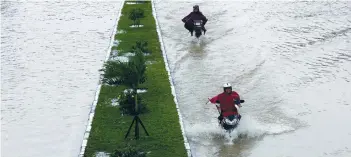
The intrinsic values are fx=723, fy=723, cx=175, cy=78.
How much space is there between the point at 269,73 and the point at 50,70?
5946mm

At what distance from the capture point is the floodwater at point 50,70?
1459cm

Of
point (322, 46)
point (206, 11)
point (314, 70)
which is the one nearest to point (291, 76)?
point (314, 70)

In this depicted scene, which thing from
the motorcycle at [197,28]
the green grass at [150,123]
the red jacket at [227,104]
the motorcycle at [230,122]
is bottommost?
the motorcycle at [197,28]

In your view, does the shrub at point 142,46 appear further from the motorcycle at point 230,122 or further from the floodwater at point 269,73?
the motorcycle at point 230,122

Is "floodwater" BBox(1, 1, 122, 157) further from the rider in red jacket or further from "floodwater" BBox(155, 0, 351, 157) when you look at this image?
the rider in red jacket

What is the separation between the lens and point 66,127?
1509 centimetres

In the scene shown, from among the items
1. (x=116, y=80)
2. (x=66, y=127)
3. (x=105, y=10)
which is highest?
(x=116, y=80)

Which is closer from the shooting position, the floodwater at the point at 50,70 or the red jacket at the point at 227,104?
the red jacket at the point at 227,104

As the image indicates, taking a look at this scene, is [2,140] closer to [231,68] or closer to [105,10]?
[231,68]

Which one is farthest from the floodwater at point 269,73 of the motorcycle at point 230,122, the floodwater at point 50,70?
the floodwater at point 50,70

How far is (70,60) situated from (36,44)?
286 cm

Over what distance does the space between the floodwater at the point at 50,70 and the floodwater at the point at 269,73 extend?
7.39 feet

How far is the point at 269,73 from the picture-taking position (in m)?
19.0

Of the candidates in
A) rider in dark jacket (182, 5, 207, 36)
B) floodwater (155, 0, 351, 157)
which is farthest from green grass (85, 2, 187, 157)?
rider in dark jacket (182, 5, 207, 36)
